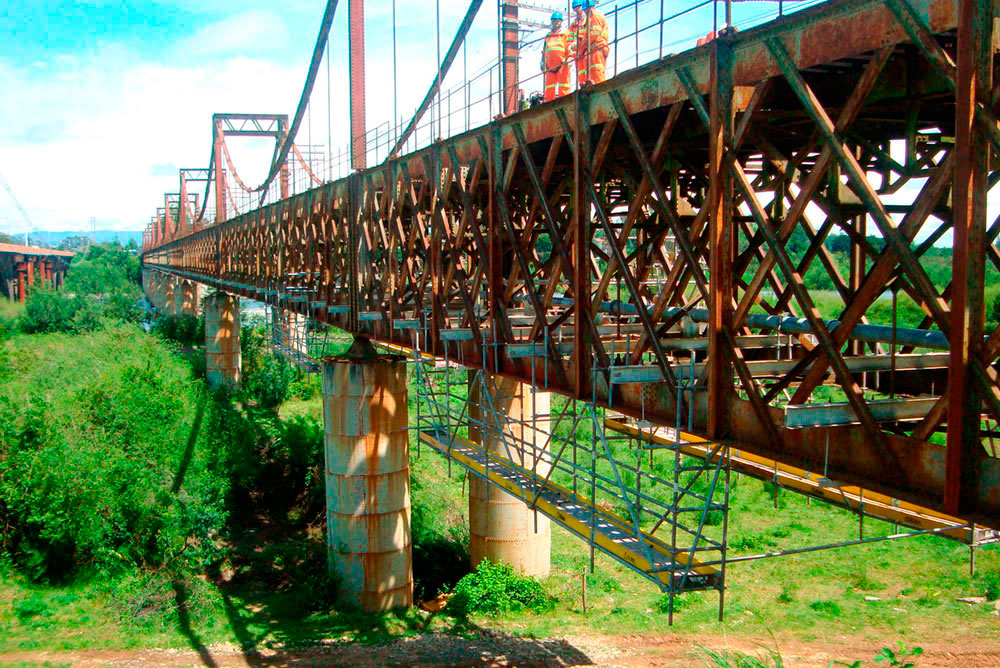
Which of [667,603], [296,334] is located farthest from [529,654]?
[296,334]

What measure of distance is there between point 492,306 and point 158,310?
6783 centimetres

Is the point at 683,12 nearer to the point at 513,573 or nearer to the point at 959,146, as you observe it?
the point at 959,146

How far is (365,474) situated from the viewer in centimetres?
1616

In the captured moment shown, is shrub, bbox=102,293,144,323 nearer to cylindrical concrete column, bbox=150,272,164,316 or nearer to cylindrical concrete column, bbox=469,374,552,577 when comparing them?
cylindrical concrete column, bbox=150,272,164,316

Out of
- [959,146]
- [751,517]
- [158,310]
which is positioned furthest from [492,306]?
[158,310]

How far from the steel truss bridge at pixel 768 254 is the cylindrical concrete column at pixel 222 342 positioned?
2491cm

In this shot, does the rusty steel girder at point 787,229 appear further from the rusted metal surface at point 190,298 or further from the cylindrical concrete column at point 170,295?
the cylindrical concrete column at point 170,295

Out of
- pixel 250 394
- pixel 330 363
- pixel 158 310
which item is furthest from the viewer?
pixel 158 310

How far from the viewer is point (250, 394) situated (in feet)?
116

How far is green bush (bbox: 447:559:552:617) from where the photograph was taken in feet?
55.4

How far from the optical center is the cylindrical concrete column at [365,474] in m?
16.1

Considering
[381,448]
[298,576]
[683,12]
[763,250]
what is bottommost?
[298,576]

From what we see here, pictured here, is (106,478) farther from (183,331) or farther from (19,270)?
(19,270)

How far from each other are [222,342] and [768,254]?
34.2 metres
